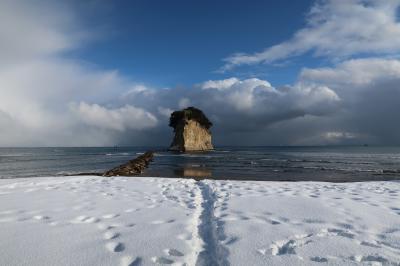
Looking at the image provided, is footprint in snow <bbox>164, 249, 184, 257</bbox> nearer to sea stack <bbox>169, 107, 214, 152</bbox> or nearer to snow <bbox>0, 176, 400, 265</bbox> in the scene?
snow <bbox>0, 176, 400, 265</bbox>

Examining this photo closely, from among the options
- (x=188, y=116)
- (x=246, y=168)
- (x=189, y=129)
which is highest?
(x=188, y=116)

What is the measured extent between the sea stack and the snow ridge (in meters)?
98.0

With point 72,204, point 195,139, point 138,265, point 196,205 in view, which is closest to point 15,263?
point 138,265

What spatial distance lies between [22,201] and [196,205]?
526 centimetres

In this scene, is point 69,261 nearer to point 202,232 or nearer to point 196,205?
point 202,232

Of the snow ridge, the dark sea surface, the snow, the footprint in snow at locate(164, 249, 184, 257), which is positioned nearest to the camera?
the snow ridge

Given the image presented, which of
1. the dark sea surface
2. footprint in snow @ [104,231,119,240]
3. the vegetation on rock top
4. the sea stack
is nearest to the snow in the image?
footprint in snow @ [104,231,119,240]

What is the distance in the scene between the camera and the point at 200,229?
6277 millimetres

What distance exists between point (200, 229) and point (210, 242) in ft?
2.78

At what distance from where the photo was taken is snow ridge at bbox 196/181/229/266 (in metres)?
4.65

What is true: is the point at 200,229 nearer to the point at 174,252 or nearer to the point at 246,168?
the point at 174,252

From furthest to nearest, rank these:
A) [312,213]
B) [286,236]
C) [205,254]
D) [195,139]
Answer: [195,139] < [312,213] < [286,236] < [205,254]

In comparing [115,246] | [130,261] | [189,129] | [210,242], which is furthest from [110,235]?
[189,129]

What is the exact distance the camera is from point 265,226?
632 cm
